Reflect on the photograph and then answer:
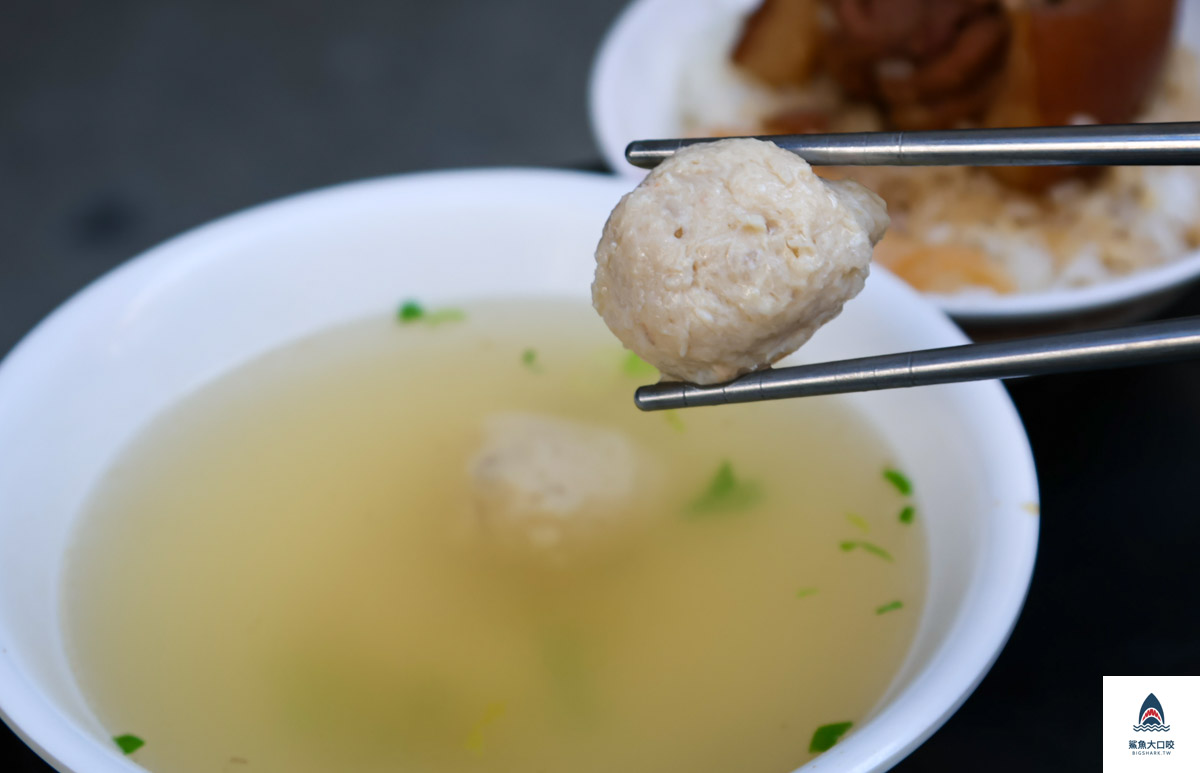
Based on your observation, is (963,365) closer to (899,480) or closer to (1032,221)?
(899,480)

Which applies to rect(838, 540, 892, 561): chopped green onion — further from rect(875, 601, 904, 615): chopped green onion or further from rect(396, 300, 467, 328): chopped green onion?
rect(396, 300, 467, 328): chopped green onion

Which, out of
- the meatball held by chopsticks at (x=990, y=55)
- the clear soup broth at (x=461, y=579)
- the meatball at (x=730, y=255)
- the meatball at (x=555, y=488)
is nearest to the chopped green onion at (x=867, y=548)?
the clear soup broth at (x=461, y=579)

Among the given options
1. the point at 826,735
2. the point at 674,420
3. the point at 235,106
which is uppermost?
Answer: the point at 235,106

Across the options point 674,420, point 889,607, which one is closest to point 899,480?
point 889,607

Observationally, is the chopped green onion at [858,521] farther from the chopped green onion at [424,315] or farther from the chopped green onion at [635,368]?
the chopped green onion at [424,315]

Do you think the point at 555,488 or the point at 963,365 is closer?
the point at 963,365

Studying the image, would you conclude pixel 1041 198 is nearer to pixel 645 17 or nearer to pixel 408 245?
pixel 645 17

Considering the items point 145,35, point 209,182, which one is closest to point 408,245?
point 209,182

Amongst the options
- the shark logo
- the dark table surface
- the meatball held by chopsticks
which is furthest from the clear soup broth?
the dark table surface
